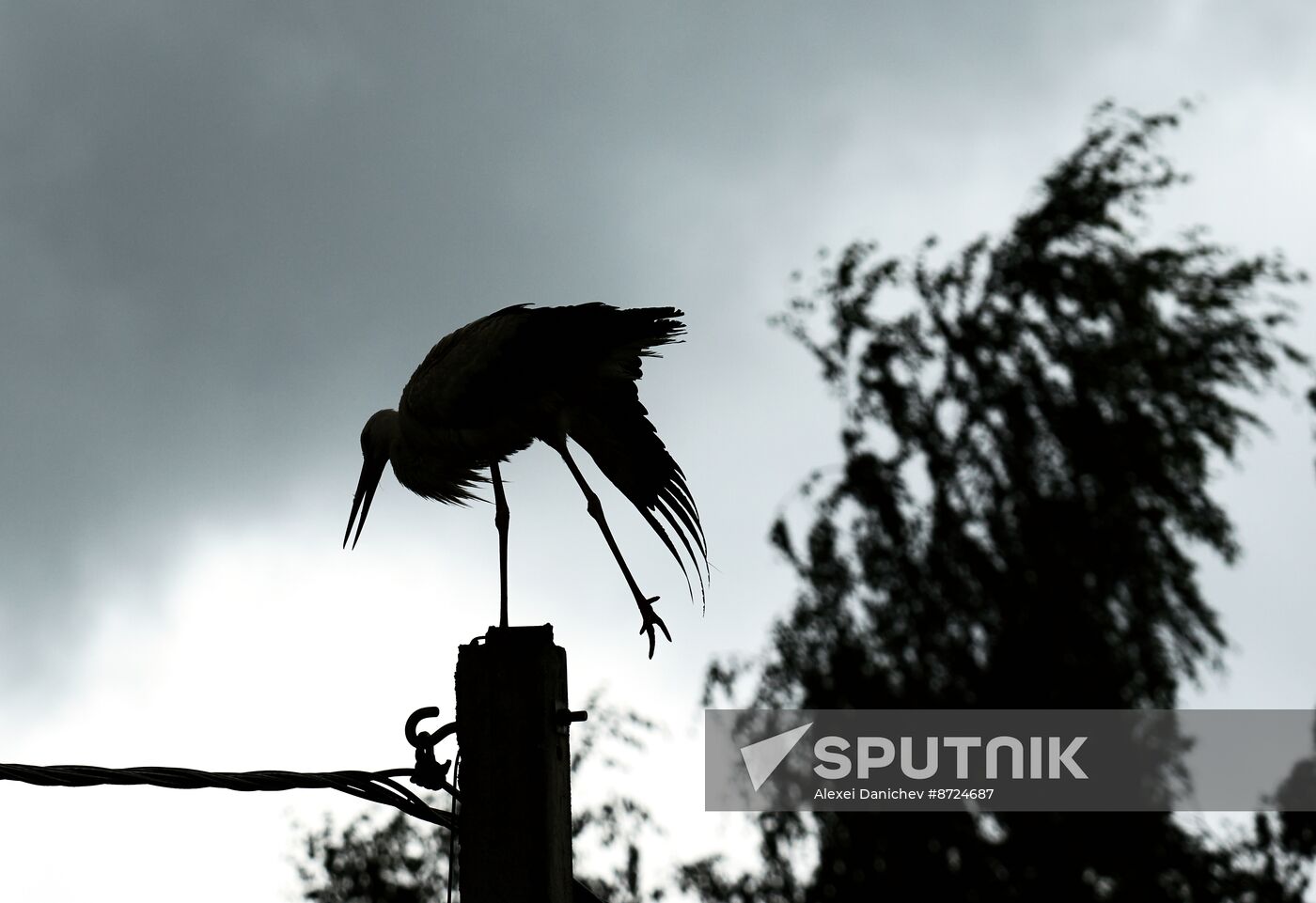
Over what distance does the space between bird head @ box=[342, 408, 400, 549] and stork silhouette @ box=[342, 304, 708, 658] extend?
28cm

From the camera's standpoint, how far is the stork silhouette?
5.57 meters

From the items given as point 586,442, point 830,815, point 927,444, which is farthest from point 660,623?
point 927,444

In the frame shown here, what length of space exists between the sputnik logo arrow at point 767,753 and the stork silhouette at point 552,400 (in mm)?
7417

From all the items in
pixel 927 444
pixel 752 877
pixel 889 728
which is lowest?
pixel 752 877

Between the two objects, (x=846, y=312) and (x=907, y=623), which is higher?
(x=846, y=312)

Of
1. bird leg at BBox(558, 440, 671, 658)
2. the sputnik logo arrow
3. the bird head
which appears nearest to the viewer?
bird leg at BBox(558, 440, 671, 658)

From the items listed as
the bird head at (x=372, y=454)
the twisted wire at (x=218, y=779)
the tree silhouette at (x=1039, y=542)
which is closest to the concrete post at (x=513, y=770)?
the twisted wire at (x=218, y=779)

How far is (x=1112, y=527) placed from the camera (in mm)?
13016

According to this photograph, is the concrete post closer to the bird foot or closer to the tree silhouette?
the bird foot

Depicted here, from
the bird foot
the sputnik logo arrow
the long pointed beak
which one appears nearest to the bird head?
the long pointed beak

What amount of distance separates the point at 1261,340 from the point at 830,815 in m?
5.61

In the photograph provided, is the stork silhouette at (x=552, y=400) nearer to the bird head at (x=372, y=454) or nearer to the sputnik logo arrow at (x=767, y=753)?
the bird head at (x=372, y=454)

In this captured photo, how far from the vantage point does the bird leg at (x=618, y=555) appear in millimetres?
4648

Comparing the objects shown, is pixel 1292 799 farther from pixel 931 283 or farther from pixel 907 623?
pixel 931 283
